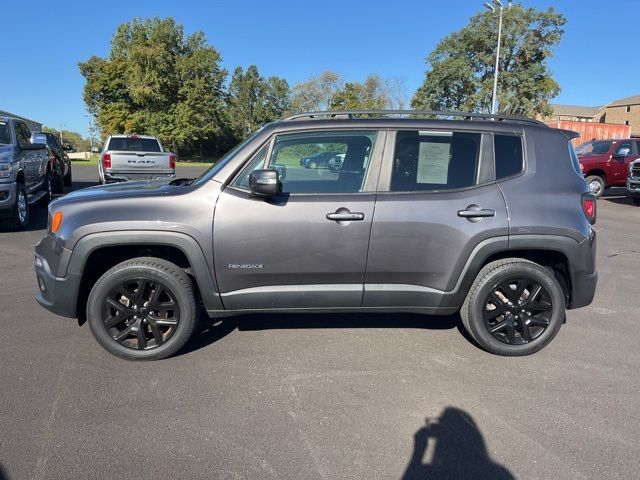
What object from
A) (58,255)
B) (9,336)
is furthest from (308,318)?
(9,336)

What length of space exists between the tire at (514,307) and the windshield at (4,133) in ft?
28.3

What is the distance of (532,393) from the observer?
3330 millimetres

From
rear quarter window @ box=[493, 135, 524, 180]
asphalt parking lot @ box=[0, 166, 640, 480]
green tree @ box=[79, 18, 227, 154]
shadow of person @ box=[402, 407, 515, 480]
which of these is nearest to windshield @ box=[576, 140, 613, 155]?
asphalt parking lot @ box=[0, 166, 640, 480]

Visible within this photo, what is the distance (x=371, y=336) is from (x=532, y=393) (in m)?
1.38

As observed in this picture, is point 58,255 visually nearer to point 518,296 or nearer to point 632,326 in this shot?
point 518,296

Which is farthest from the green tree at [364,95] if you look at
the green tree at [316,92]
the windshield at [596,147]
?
the windshield at [596,147]

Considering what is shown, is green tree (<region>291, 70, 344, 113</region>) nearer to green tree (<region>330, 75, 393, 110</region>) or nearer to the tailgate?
green tree (<region>330, 75, 393, 110</region>)

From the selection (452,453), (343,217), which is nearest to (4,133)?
(343,217)

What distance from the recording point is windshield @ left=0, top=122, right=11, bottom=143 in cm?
861

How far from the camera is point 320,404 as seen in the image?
10.4 ft

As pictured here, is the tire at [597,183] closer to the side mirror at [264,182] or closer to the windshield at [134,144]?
the windshield at [134,144]

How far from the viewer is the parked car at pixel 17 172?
795 cm

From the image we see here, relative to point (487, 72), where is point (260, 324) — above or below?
below

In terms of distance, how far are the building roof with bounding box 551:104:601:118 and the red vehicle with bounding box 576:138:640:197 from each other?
77.3m
